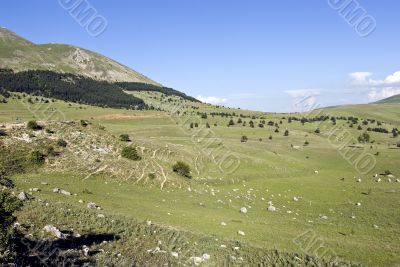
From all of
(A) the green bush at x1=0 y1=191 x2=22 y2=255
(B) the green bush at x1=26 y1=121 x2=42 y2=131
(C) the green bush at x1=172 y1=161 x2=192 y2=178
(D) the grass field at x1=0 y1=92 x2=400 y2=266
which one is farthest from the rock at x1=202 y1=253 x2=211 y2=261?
(B) the green bush at x1=26 y1=121 x2=42 y2=131

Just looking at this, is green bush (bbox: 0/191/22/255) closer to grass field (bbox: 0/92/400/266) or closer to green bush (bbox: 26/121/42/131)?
grass field (bbox: 0/92/400/266)

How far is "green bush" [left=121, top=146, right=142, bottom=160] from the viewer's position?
54.1 m

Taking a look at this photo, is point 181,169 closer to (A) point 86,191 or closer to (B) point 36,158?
(A) point 86,191

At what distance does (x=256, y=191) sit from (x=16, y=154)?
33.2 metres

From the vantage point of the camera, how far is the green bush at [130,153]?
5409 cm

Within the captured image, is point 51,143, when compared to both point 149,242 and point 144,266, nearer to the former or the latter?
point 149,242

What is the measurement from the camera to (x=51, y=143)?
51094mm

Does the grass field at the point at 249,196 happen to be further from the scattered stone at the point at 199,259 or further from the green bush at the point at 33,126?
the green bush at the point at 33,126

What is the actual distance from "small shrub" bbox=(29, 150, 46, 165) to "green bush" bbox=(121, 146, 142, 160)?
1174 centimetres

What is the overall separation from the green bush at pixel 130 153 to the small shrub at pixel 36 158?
11740 mm

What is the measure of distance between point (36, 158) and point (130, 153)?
13469 millimetres

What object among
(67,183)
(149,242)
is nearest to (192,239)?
(149,242)

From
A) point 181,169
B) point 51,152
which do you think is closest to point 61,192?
point 51,152

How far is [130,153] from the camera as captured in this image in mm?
54531
